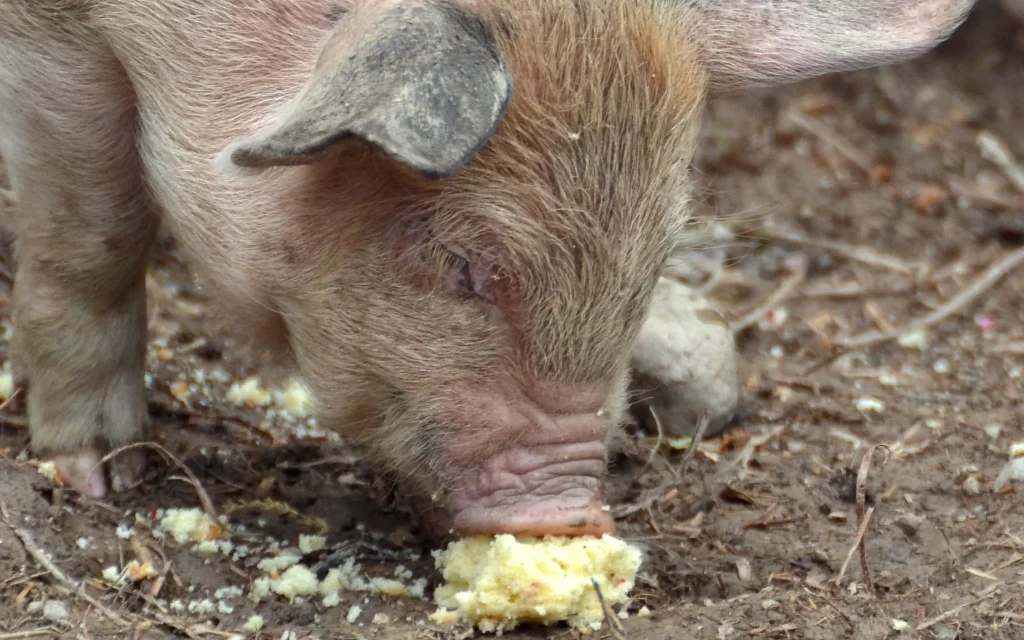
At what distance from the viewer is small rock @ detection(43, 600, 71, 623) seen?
3416 millimetres

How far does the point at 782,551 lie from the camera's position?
4.17 meters

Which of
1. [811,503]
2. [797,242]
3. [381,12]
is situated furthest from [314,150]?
[797,242]

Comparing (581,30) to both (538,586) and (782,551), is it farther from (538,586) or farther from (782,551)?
(782,551)

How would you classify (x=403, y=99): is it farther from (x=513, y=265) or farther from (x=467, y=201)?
(x=513, y=265)

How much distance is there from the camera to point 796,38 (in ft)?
12.6

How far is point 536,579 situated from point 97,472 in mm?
1744

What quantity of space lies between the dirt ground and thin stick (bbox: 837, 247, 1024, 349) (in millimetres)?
18

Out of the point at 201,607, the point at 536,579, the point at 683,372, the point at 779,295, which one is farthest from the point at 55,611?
the point at 779,295

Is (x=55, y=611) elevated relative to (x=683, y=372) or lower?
elevated

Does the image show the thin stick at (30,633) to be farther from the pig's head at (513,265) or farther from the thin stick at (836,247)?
the thin stick at (836,247)

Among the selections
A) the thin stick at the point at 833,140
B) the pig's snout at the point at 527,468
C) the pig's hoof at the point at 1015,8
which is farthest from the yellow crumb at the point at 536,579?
Result: the pig's hoof at the point at 1015,8

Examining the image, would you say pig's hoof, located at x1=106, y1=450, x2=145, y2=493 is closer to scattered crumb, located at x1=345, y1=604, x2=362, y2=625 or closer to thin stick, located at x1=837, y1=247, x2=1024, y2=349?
scattered crumb, located at x1=345, y1=604, x2=362, y2=625

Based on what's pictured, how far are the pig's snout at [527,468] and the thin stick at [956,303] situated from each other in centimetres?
289

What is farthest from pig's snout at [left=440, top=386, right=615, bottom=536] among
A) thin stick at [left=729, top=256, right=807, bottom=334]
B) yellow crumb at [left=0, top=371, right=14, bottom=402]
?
thin stick at [left=729, top=256, right=807, bottom=334]
